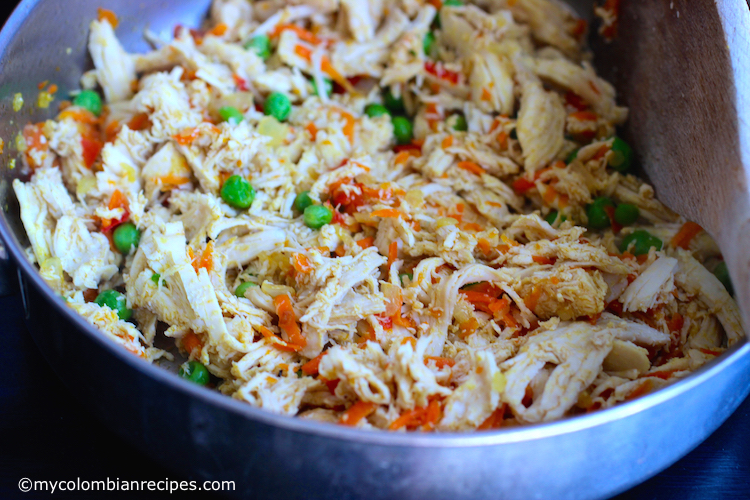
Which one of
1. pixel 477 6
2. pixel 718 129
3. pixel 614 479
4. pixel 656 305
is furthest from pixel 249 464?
pixel 477 6

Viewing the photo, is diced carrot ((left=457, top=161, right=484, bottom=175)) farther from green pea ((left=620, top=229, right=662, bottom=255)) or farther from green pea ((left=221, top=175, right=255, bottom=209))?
green pea ((left=221, top=175, right=255, bottom=209))

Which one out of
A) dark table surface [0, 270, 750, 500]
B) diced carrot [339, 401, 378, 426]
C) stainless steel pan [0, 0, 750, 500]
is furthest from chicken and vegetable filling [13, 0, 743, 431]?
dark table surface [0, 270, 750, 500]

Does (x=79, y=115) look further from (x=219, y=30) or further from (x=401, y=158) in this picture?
(x=401, y=158)

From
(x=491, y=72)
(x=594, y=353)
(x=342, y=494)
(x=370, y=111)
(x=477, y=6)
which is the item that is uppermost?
(x=477, y=6)

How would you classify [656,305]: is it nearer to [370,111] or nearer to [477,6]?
[370,111]

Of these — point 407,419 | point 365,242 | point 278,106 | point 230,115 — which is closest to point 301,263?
point 365,242
